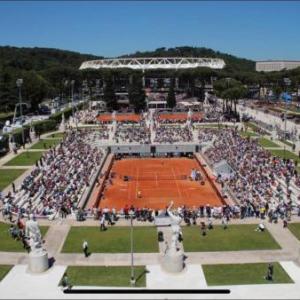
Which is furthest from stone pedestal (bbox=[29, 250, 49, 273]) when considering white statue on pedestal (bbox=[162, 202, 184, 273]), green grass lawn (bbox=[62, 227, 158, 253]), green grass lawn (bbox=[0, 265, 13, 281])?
white statue on pedestal (bbox=[162, 202, 184, 273])

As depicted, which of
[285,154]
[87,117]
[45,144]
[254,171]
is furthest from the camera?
[87,117]

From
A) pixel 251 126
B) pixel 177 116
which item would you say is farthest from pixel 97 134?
pixel 177 116

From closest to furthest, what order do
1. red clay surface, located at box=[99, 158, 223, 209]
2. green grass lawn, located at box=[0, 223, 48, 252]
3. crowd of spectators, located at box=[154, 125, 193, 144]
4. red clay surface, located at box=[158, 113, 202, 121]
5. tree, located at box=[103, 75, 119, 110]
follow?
green grass lawn, located at box=[0, 223, 48, 252], red clay surface, located at box=[99, 158, 223, 209], crowd of spectators, located at box=[154, 125, 193, 144], red clay surface, located at box=[158, 113, 202, 121], tree, located at box=[103, 75, 119, 110]

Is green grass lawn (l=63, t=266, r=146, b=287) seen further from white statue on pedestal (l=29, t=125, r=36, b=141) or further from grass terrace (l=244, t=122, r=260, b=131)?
grass terrace (l=244, t=122, r=260, b=131)

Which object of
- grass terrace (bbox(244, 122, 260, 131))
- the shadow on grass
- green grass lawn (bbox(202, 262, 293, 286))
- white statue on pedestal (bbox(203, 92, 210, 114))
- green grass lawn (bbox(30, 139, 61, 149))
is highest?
white statue on pedestal (bbox(203, 92, 210, 114))

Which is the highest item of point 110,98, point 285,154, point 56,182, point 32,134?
point 110,98

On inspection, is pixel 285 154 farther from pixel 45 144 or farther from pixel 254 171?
pixel 45 144

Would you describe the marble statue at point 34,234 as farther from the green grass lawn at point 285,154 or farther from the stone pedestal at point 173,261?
the green grass lawn at point 285,154
